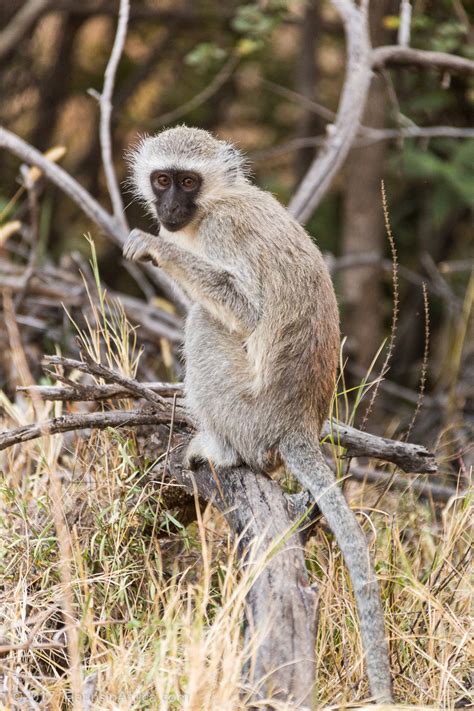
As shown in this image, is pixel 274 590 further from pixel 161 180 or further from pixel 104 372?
pixel 161 180

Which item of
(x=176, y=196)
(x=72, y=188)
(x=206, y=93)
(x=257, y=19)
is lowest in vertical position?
(x=72, y=188)

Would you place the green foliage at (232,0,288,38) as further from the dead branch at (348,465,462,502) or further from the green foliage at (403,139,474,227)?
the dead branch at (348,465,462,502)

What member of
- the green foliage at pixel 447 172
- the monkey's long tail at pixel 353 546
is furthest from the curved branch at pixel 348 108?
the monkey's long tail at pixel 353 546

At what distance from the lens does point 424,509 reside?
16.3 ft

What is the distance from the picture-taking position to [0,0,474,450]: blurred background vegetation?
28.6ft

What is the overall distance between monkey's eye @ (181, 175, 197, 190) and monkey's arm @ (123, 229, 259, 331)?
1.43 feet

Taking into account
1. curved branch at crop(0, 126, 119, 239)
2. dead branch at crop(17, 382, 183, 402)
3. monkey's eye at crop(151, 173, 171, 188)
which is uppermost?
monkey's eye at crop(151, 173, 171, 188)

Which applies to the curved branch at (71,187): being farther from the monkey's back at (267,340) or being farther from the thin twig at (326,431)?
the thin twig at (326,431)

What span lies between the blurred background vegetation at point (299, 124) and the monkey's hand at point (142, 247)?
3.56 metres

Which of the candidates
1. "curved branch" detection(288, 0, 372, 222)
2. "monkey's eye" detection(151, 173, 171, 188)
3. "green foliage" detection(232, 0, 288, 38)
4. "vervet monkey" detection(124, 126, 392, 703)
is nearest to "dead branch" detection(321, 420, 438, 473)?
"vervet monkey" detection(124, 126, 392, 703)

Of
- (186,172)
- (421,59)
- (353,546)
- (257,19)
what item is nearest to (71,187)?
(186,172)

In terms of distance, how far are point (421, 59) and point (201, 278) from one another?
3243 mm

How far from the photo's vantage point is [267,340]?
4.02 meters

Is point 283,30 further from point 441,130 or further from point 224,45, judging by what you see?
point 441,130
